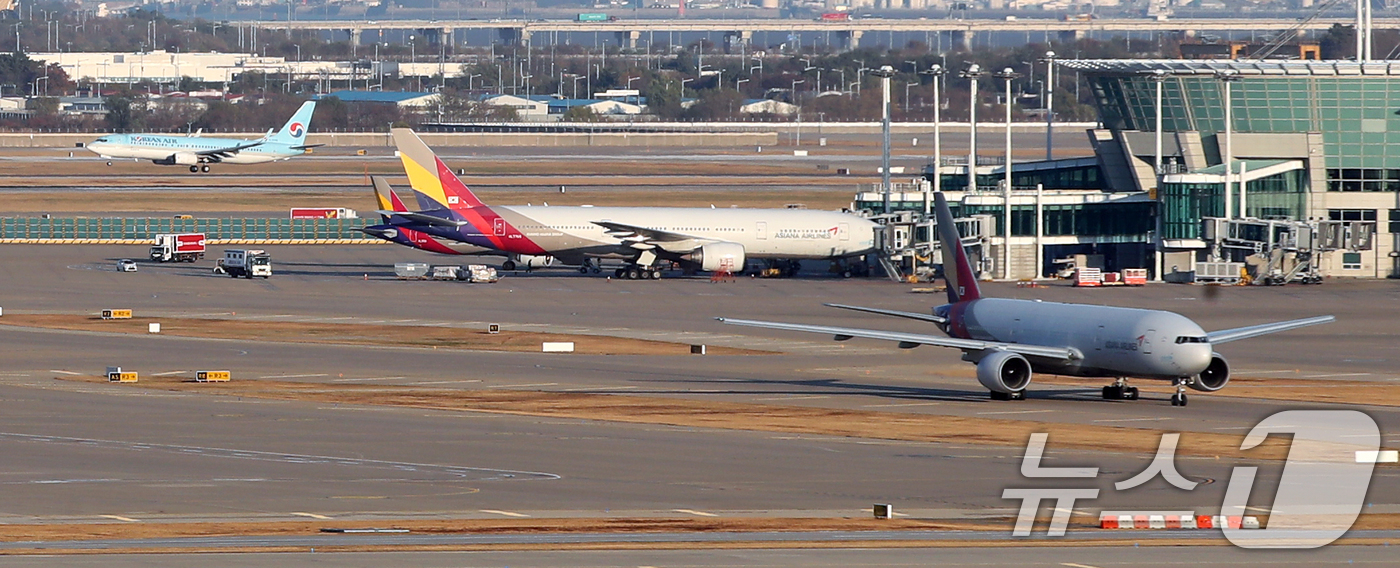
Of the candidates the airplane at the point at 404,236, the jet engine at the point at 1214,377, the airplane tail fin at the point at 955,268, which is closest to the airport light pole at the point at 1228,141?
the airplane at the point at 404,236

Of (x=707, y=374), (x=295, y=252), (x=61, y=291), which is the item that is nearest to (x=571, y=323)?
(x=707, y=374)

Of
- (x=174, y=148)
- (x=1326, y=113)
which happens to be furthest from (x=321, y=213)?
(x=1326, y=113)

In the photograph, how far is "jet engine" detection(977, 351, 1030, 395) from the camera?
1967 inches

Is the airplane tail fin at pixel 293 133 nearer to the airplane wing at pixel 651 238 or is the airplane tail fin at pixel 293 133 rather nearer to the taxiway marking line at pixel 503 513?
the airplane wing at pixel 651 238

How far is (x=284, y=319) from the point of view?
76.1 m

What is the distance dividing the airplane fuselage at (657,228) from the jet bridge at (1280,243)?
18038 mm

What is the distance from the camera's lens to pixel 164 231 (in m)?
121

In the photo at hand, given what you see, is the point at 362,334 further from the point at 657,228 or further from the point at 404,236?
the point at 657,228

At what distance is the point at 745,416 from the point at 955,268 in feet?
35.8

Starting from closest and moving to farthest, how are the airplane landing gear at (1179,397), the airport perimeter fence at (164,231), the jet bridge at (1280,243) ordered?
the airplane landing gear at (1179,397), the jet bridge at (1280,243), the airport perimeter fence at (164,231)

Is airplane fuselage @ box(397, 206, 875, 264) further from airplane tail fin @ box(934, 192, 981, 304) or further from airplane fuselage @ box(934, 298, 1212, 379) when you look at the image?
airplane fuselage @ box(934, 298, 1212, 379)

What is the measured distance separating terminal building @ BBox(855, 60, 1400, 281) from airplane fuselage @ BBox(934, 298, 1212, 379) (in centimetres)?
4667

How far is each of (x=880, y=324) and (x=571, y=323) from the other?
12.3 meters

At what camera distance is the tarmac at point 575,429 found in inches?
1249
